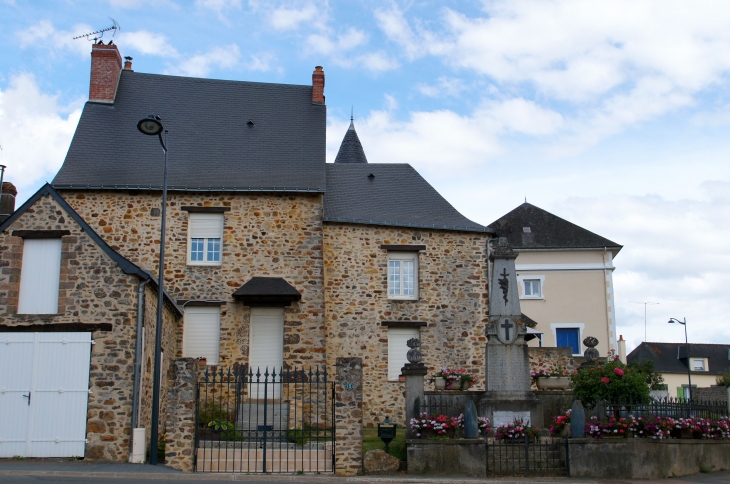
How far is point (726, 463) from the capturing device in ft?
46.2

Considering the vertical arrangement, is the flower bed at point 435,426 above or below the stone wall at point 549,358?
below

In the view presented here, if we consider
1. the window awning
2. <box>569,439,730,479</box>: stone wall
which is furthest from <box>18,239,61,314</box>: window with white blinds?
<box>569,439,730,479</box>: stone wall

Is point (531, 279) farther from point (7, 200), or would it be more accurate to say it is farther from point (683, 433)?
point (7, 200)

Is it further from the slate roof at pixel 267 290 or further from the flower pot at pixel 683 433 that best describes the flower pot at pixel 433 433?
the slate roof at pixel 267 290

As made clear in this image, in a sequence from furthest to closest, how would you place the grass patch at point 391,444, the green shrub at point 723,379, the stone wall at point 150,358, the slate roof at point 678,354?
1. the slate roof at point 678,354
2. the green shrub at point 723,379
3. the stone wall at point 150,358
4. the grass patch at point 391,444

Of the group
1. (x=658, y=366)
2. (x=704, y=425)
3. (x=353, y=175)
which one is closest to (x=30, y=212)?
(x=353, y=175)

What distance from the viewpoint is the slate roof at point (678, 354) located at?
4759cm

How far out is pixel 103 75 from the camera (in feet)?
70.6

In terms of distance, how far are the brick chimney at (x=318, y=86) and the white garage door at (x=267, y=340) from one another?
711 cm

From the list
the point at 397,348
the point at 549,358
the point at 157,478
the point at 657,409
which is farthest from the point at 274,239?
the point at 657,409

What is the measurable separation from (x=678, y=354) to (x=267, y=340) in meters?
37.6


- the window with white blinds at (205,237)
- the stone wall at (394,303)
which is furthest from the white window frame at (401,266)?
the window with white blinds at (205,237)

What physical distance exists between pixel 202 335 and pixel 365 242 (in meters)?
4.99

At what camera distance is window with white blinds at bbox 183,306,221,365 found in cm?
1873
